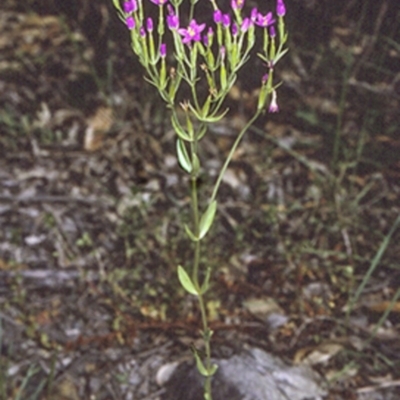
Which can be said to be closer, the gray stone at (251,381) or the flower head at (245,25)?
the flower head at (245,25)

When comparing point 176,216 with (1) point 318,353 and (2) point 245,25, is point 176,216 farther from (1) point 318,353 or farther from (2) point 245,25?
(2) point 245,25

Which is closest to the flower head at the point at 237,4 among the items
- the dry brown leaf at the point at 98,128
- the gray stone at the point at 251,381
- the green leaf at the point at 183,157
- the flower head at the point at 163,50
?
the flower head at the point at 163,50

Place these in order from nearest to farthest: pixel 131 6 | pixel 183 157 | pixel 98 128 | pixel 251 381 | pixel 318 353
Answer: pixel 131 6, pixel 183 157, pixel 251 381, pixel 318 353, pixel 98 128

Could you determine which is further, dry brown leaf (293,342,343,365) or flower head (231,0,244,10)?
dry brown leaf (293,342,343,365)

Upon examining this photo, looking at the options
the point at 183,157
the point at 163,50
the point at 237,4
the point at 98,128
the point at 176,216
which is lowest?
the point at 176,216

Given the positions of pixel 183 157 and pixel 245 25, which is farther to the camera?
pixel 183 157

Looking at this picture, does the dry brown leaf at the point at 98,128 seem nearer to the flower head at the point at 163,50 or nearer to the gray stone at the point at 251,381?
the gray stone at the point at 251,381

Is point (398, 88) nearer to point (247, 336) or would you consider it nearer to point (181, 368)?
point (247, 336)

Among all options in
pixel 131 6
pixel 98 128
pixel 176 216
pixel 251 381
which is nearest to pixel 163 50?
pixel 131 6

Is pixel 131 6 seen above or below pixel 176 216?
above

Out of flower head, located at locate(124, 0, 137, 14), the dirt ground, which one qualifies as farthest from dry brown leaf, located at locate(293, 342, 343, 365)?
flower head, located at locate(124, 0, 137, 14)

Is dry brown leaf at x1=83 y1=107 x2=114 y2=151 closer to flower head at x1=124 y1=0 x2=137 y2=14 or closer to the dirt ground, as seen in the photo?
the dirt ground
